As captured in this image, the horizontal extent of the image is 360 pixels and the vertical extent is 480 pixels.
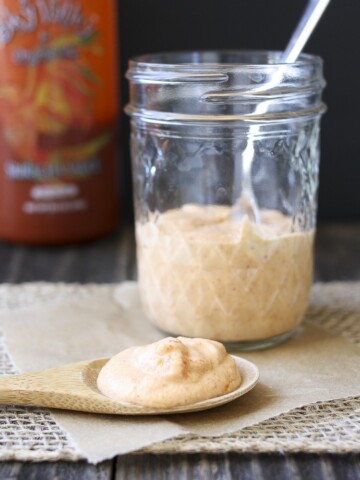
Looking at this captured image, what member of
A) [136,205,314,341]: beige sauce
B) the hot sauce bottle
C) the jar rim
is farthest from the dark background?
[136,205,314,341]: beige sauce

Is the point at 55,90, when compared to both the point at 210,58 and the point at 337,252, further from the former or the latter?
the point at 337,252

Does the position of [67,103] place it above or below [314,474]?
above

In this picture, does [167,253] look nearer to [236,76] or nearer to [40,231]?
[236,76]

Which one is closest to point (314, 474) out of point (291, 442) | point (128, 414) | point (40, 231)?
point (291, 442)

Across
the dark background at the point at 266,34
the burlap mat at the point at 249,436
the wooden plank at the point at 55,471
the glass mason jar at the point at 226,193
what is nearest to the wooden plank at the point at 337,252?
the dark background at the point at 266,34

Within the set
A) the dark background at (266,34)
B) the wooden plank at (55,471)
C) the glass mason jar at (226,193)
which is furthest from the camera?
the dark background at (266,34)

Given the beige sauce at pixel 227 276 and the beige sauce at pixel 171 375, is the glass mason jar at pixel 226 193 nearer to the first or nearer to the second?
the beige sauce at pixel 227 276
